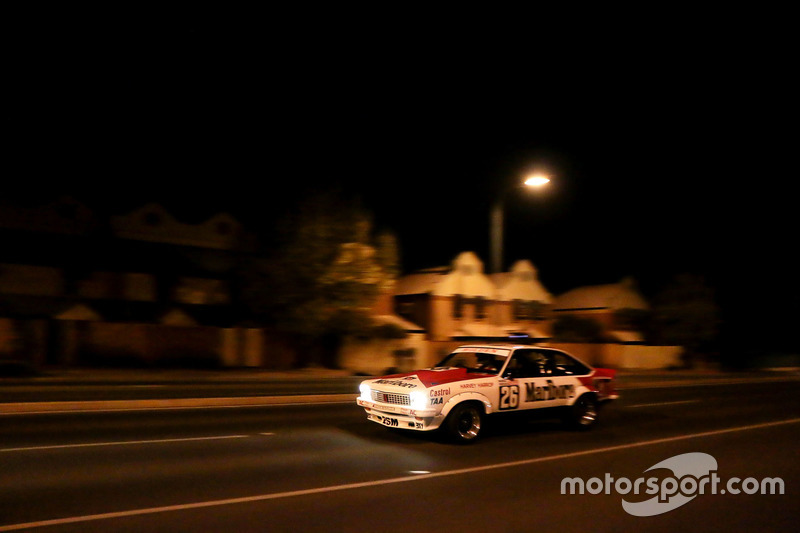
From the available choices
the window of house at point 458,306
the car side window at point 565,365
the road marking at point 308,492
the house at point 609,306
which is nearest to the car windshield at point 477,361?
the car side window at point 565,365

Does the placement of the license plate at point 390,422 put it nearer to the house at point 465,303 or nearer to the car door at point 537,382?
the car door at point 537,382

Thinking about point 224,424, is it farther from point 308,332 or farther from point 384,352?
point 384,352

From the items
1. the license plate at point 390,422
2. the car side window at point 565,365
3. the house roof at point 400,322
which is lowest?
the license plate at point 390,422

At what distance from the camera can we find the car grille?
1030 centimetres

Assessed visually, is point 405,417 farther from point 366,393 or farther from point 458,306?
point 458,306

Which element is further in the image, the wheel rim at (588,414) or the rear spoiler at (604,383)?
the rear spoiler at (604,383)

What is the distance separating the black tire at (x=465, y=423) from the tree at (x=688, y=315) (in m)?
43.4

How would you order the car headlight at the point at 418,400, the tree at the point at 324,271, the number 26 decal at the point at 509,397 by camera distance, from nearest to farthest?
the car headlight at the point at 418,400, the number 26 decal at the point at 509,397, the tree at the point at 324,271

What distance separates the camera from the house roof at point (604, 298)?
50.4 metres

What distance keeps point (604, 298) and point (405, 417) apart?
141 ft

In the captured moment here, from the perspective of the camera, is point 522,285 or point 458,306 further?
point 522,285

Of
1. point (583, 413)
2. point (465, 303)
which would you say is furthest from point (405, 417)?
point (465, 303)

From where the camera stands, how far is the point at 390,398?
34.7 feet

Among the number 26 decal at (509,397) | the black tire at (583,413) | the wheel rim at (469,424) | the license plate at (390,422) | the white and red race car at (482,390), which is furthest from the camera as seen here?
the black tire at (583,413)
